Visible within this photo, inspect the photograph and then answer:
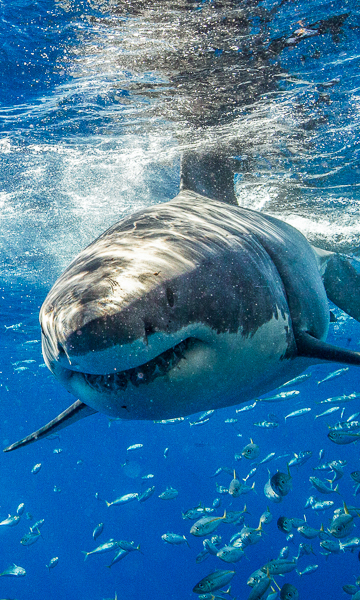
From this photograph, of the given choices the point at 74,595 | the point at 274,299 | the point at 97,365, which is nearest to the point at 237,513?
the point at 274,299

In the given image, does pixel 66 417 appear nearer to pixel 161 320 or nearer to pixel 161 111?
pixel 161 320

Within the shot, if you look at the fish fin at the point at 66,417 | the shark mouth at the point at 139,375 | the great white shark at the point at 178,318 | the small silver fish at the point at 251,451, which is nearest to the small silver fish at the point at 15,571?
the small silver fish at the point at 251,451

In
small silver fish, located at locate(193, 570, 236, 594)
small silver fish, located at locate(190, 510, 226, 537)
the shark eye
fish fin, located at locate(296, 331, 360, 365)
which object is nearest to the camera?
the shark eye

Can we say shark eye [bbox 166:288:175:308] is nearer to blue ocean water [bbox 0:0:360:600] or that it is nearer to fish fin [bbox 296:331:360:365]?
fish fin [bbox 296:331:360:365]

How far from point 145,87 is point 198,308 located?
22.0 ft

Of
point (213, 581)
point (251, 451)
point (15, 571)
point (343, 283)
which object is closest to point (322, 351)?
point (343, 283)

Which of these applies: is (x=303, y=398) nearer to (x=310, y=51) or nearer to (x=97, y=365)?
(x=310, y=51)

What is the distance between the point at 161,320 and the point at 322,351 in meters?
1.54

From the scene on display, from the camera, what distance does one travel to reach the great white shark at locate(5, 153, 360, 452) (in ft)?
4.95

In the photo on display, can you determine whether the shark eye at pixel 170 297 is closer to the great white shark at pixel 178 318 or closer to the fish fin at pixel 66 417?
the great white shark at pixel 178 318

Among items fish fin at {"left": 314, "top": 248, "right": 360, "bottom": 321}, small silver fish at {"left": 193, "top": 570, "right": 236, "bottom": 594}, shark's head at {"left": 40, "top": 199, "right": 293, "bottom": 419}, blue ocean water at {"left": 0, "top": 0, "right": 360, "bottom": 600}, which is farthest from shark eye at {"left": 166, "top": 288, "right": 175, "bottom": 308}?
small silver fish at {"left": 193, "top": 570, "right": 236, "bottom": 594}

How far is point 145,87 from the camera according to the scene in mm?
7195

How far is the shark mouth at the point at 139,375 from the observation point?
173 cm

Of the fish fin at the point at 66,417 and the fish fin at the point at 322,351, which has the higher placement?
the fish fin at the point at 322,351
